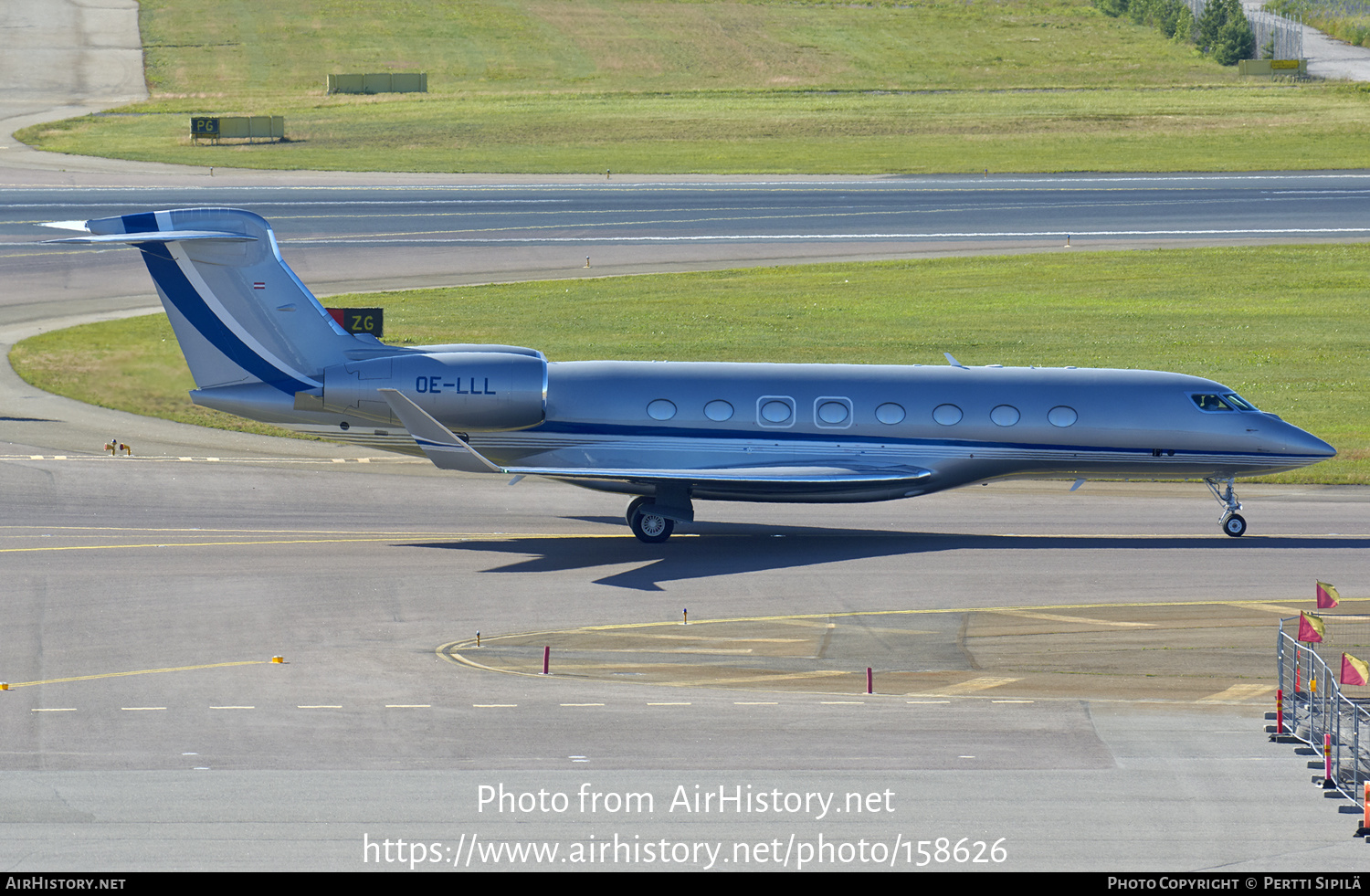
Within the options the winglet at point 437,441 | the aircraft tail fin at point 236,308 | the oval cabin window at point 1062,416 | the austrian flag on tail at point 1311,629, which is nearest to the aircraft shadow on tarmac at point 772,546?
the winglet at point 437,441

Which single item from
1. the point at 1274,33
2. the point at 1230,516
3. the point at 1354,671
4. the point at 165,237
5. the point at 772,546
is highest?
the point at 1274,33

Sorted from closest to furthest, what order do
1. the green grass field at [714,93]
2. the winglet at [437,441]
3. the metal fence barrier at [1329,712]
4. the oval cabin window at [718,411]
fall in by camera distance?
the metal fence barrier at [1329,712] < the winglet at [437,441] < the oval cabin window at [718,411] < the green grass field at [714,93]

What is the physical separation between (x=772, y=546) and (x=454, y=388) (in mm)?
6563

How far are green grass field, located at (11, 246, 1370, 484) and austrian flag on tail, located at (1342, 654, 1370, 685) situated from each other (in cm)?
1853

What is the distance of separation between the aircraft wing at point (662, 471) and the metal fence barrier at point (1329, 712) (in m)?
8.09

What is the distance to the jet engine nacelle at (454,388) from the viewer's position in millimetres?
27359

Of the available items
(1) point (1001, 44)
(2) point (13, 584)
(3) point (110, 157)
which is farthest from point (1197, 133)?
(2) point (13, 584)

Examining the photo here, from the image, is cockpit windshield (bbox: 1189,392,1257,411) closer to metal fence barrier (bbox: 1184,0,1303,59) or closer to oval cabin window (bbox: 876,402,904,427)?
oval cabin window (bbox: 876,402,904,427)

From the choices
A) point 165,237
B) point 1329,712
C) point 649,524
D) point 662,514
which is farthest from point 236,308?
point 1329,712

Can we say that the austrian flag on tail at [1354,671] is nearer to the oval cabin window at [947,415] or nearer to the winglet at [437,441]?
the oval cabin window at [947,415]

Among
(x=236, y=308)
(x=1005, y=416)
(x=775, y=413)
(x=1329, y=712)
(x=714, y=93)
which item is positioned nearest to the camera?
(x=1329, y=712)

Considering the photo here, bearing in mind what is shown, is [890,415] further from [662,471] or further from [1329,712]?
[1329,712]

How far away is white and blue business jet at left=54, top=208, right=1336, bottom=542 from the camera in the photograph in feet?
90.6

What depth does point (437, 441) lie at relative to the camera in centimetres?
2522
